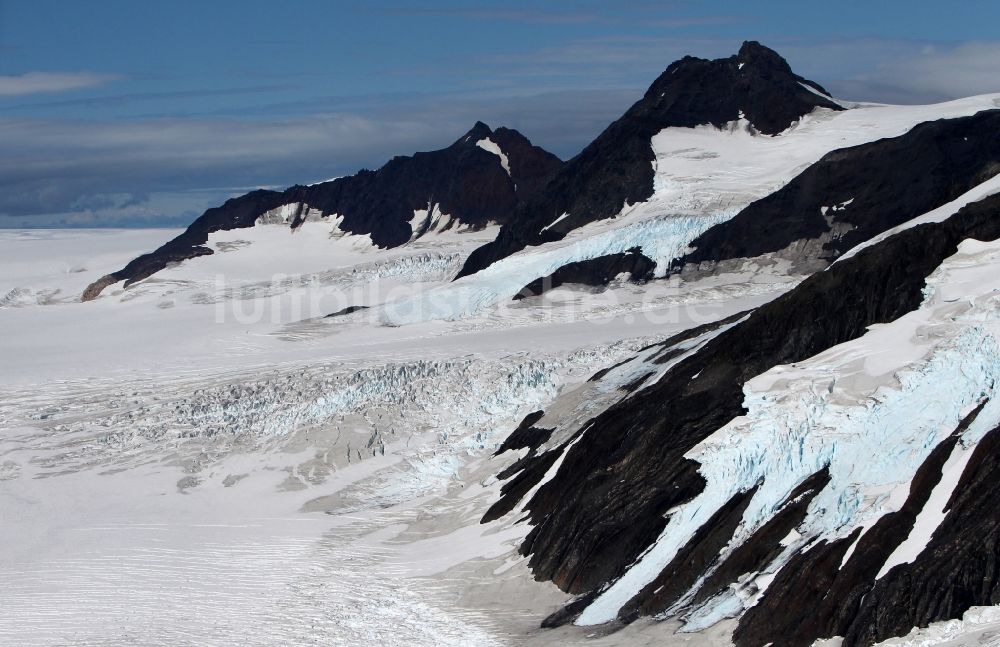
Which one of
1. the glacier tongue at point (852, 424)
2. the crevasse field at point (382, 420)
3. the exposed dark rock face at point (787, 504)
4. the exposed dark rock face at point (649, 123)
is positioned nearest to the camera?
the exposed dark rock face at point (787, 504)

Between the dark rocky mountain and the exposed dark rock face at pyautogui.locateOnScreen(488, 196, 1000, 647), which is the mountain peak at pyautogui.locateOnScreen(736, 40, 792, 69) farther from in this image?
the exposed dark rock face at pyautogui.locateOnScreen(488, 196, 1000, 647)

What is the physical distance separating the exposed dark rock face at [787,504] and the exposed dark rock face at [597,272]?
2572 centimetres

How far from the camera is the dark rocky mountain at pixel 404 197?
317 feet

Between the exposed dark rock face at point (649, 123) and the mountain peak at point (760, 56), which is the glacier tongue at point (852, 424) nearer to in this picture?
the exposed dark rock face at point (649, 123)

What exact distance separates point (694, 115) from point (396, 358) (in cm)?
2975

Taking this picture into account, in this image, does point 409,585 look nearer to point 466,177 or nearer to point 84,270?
point 466,177

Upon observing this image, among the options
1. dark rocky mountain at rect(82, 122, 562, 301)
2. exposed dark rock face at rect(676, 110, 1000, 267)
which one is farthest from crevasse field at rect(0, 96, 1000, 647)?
dark rocky mountain at rect(82, 122, 562, 301)

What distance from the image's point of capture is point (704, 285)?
6228cm

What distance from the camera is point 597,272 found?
65500 mm

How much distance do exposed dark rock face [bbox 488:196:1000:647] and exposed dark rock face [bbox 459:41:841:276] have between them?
33.2 metres

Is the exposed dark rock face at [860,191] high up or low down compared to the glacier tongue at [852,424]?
up

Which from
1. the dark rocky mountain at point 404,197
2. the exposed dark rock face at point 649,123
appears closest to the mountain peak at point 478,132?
the dark rocky mountain at point 404,197

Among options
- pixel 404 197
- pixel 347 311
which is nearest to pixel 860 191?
pixel 347 311

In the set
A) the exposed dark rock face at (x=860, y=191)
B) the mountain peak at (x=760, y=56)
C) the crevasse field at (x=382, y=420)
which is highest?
the mountain peak at (x=760, y=56)
